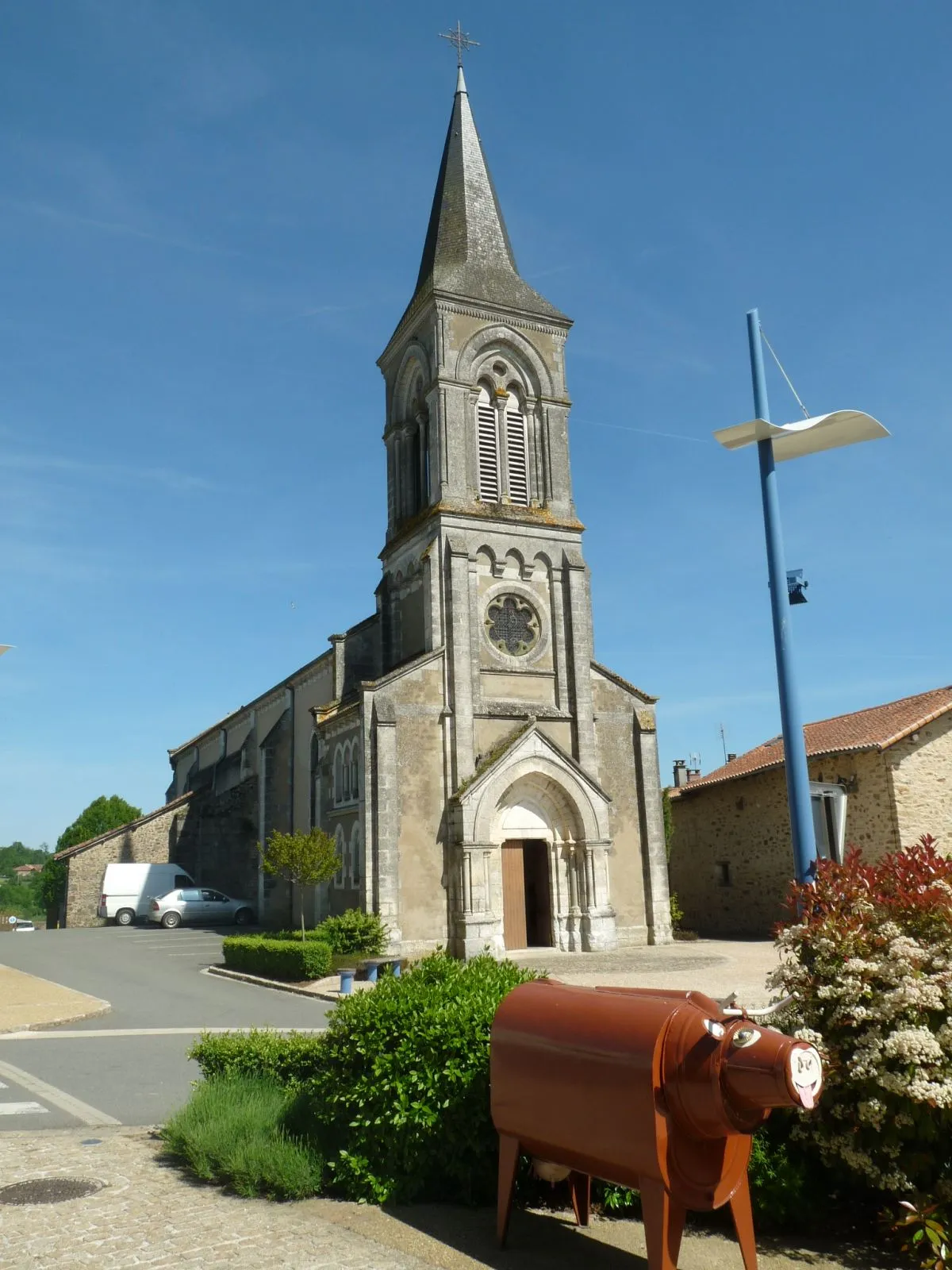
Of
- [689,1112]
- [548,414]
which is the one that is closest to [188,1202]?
[689,1112]

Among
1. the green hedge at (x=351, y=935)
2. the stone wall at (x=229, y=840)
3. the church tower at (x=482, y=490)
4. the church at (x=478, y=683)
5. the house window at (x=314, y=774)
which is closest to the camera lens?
the green hedge at (x=351, y=935)

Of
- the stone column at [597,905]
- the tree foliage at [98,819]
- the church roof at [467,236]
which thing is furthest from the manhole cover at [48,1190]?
the tree foliage at [98,819]

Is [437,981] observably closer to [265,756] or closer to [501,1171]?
[501,1171]

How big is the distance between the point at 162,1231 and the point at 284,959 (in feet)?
46.5

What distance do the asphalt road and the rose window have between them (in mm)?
10459

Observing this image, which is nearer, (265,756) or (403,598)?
(403,598)

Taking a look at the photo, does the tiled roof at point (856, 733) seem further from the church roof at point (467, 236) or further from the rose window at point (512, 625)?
the church roof at point (467, 236)

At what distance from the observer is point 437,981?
24.4 feet

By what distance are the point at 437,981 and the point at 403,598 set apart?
20762 millimetres

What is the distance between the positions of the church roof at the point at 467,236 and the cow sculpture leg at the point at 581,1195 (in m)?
24.4

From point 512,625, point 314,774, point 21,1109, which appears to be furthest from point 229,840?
point 21,1109

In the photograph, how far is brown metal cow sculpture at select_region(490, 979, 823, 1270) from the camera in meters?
4.55

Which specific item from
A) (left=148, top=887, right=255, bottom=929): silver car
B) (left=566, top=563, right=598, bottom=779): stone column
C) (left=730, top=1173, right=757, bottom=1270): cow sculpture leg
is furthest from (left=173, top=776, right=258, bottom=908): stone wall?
(left=730, top=1173, right=757, bottom=1270): cow sculpture leg

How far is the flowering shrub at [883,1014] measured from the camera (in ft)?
17.7
